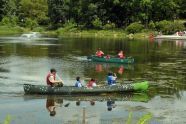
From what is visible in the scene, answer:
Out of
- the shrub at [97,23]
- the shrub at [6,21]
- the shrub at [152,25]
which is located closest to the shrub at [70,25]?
the shrub at [97,23]

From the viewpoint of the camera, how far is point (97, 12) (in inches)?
4611

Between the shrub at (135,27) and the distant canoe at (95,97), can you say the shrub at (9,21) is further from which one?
the distant canoe at (95,97)

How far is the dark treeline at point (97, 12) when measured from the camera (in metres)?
110

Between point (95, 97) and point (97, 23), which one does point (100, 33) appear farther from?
point (95, 97)

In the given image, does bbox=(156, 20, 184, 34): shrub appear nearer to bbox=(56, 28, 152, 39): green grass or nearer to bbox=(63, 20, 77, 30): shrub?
bbox=(56, 28, 152, 39): green grass

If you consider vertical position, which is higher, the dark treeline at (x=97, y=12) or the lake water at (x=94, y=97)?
the dark treeline at (x=97, y=12)

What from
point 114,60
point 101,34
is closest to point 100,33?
point 101,34

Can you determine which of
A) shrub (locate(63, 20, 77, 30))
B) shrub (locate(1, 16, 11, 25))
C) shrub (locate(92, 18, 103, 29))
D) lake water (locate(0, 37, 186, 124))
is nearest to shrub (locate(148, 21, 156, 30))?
shrub (locate(92, 18, 103, 29))

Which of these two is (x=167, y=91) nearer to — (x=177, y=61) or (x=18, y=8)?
(x=177, y=61)

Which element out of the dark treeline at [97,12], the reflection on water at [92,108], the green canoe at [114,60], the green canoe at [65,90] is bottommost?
the green canoe at [114,60]

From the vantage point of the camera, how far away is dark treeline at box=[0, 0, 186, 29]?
361 ft

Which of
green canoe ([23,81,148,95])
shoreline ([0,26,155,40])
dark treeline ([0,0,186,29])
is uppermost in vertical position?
dark treeline ([0,0,186,29])

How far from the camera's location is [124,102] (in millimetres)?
27812

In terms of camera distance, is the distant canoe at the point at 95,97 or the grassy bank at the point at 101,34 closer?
the distant canoe at the point at 95,97
